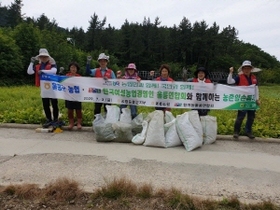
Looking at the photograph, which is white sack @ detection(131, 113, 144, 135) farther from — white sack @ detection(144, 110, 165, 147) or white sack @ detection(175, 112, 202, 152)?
white sack @ detection(175, 112, 202, 152)

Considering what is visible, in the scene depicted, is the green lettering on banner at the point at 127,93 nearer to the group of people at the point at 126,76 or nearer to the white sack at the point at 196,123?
the group of people at the point at 126,76

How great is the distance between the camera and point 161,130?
5.52 m

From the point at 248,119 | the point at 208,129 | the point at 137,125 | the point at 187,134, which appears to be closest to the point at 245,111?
→ the point at 248,119

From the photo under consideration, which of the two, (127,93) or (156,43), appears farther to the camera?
(156,43)

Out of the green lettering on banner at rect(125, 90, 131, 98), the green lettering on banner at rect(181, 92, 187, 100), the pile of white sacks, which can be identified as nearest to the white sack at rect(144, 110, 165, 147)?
the pile of white sacks

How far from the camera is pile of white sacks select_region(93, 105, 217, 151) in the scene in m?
5.46

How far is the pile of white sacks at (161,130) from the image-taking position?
5.46 m

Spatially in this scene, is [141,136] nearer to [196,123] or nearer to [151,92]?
[196,123]

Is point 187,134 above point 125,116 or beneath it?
beneath

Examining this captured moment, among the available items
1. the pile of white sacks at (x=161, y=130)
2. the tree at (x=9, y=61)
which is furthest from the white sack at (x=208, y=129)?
the tree at (x=9, y=61)

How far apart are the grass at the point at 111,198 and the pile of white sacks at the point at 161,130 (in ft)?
6.57

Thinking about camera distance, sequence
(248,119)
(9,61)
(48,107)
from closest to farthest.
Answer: (248,119) < (48,107) < (9,61)

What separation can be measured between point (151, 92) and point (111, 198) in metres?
3.51

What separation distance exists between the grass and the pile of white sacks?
6.57 ft
